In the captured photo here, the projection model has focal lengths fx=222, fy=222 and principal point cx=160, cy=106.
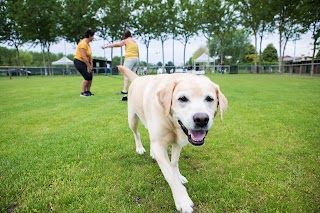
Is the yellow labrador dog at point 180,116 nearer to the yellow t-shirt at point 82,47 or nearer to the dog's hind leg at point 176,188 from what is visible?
the dog's hind leg at point 176,188

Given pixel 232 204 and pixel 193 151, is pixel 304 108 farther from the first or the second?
pixel 232 204

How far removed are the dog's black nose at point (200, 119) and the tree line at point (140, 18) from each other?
32453mm

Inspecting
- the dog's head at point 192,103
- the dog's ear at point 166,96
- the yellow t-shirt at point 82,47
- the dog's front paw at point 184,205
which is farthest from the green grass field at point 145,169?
the yellow t-shirt at point 82,47

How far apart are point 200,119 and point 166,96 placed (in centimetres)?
42

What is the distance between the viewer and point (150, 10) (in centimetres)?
3709

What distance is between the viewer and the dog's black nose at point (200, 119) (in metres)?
1.98

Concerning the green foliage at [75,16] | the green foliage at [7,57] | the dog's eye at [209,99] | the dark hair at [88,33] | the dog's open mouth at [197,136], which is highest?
the green foliage at [75,16]

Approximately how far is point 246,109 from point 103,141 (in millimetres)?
4198

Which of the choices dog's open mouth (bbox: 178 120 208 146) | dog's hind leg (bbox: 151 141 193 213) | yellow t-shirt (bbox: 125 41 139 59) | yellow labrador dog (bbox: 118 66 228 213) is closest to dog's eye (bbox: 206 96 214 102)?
yellow labrador dog (bbox: 118 66 228 213)

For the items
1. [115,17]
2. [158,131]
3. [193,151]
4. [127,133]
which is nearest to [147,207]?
[158,131]

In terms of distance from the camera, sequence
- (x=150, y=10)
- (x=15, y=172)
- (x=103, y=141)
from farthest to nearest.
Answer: (x=150, y=10)
(x=103, y=141)
(x=15, y=172)

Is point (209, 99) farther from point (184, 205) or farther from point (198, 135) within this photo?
point (184, 205)

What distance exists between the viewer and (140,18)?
36.8m

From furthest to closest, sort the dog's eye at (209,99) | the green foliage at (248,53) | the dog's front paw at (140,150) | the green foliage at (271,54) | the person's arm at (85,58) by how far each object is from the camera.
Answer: the green foliage at (248,53) → the green foliage at (271,54) → the person's arm at (85,58) → the dog's front paw at (140,150) → the dog's eye at (209,99)
